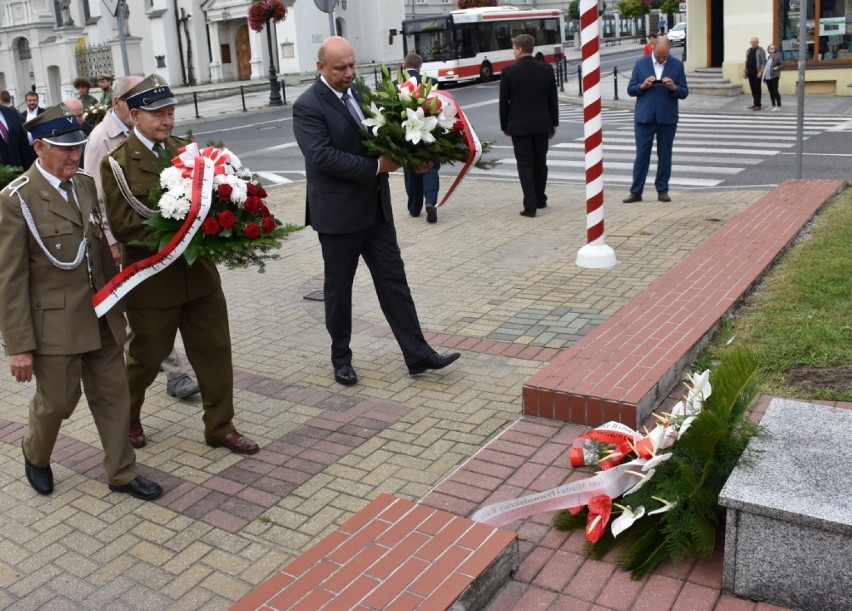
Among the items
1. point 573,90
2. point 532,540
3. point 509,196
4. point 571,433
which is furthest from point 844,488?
point 573,90

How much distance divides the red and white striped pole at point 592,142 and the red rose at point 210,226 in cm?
456

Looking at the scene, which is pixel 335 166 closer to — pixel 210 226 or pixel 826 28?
pixel 210 226

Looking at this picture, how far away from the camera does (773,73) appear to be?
22.9m

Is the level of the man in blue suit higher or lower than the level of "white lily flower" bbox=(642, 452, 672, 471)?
higher

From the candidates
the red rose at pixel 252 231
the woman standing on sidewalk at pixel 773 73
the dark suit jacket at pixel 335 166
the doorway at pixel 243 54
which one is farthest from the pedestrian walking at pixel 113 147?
the doorway at pixel 243 54

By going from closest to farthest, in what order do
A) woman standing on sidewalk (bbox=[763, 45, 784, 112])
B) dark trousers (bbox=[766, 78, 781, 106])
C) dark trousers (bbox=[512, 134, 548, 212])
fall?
1. dark trousers (bbox=[512, 134, 548, 212])
2. woman standing on sidewalk (bbox=[763, 45, 784, 112])
3. dark trousers (bbox=[766, 78, 781, 106])

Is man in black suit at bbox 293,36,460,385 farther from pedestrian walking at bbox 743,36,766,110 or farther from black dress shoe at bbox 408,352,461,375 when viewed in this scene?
pedestrian walking at bbox 743,36,766,110

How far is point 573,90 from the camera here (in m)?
32.9

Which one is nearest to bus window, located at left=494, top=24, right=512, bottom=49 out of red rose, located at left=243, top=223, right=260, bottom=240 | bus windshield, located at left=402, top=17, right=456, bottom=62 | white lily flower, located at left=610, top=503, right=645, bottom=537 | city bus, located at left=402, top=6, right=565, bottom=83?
city bus, located at left=402, top=6, right=565, bottom=83

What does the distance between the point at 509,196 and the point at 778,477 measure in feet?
31.2

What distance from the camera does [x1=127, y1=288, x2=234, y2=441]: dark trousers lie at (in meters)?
5.00

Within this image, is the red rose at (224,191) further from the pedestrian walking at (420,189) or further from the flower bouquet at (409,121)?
the pedestrian walking at (420,189)

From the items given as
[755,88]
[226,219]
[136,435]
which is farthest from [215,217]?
[755,88]

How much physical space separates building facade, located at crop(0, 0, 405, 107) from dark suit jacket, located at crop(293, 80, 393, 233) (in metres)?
45.1
